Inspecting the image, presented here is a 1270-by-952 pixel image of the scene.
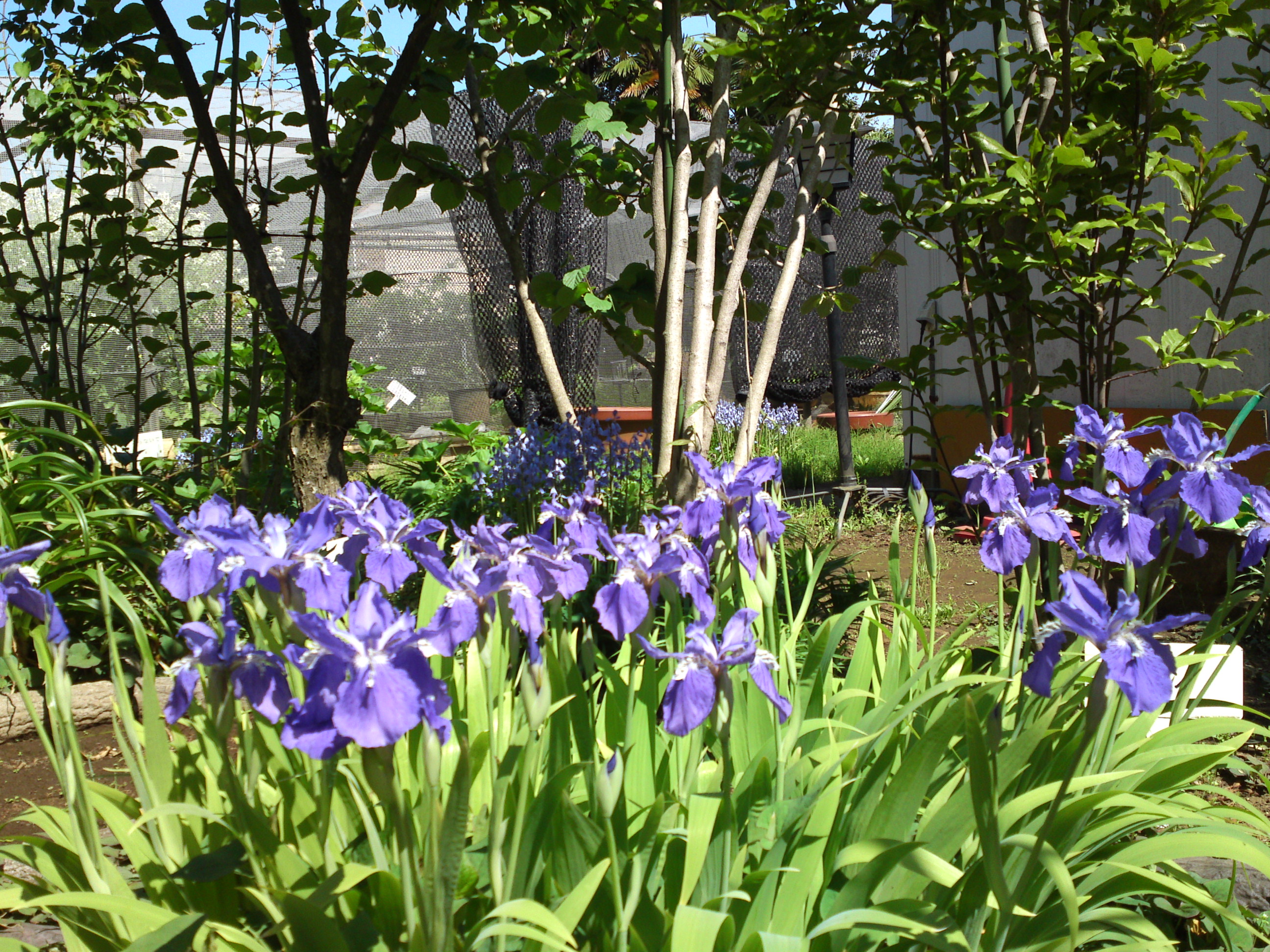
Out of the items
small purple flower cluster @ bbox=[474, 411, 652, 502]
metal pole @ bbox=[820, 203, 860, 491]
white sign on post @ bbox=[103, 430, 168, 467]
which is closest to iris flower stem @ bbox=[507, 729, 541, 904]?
small purple flower cluster @ bbox=[474, 411, 652, 502]

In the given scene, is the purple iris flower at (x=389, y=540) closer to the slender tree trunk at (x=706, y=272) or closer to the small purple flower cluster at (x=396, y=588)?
the small purple flower cluster at (x=396, y=588)

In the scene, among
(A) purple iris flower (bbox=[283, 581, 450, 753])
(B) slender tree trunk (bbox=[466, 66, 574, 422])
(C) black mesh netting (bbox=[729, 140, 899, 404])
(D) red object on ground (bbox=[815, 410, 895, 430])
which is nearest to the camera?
(A) purple iris flower (bbox=[283, 581, 450, 753])

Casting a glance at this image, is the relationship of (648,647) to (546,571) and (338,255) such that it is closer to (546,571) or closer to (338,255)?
(546,571)

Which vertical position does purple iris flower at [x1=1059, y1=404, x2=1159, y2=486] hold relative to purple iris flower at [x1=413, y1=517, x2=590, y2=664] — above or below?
above

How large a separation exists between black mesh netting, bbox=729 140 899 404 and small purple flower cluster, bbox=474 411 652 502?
15.5 ft

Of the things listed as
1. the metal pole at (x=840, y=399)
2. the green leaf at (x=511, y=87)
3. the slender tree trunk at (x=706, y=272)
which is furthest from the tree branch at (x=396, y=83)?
the metal pole at (x=840, y=399)

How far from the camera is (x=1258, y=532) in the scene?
4.33 ft

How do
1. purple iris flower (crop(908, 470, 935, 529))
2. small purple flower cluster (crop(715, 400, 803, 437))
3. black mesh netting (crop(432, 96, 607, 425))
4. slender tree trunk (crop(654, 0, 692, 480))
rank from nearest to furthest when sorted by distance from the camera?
purple iris flower (crop(908, 470, 935, 529)), slender tree trunk (crop(654, 0, 692, 480)), black mesh netting (crop(432, 96, 607, 425)), small purple flower cluster (crop(715, 400, 803, 437))

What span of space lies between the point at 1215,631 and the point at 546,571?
1.04 meters

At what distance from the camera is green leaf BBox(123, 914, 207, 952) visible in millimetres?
896

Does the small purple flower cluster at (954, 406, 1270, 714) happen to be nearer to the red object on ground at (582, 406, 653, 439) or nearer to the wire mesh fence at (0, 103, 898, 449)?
the wire mesh fence at (0, 103, 898, 449)

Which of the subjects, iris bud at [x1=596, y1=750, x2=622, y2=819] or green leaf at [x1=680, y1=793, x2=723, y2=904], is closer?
iris bud at [x1=596, y1=750, x2=622, y2=819]

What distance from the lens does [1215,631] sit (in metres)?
1.37

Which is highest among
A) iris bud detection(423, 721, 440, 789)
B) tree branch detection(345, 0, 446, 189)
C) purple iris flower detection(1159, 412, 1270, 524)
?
tree branch detection(345, 0, 446, 189)
